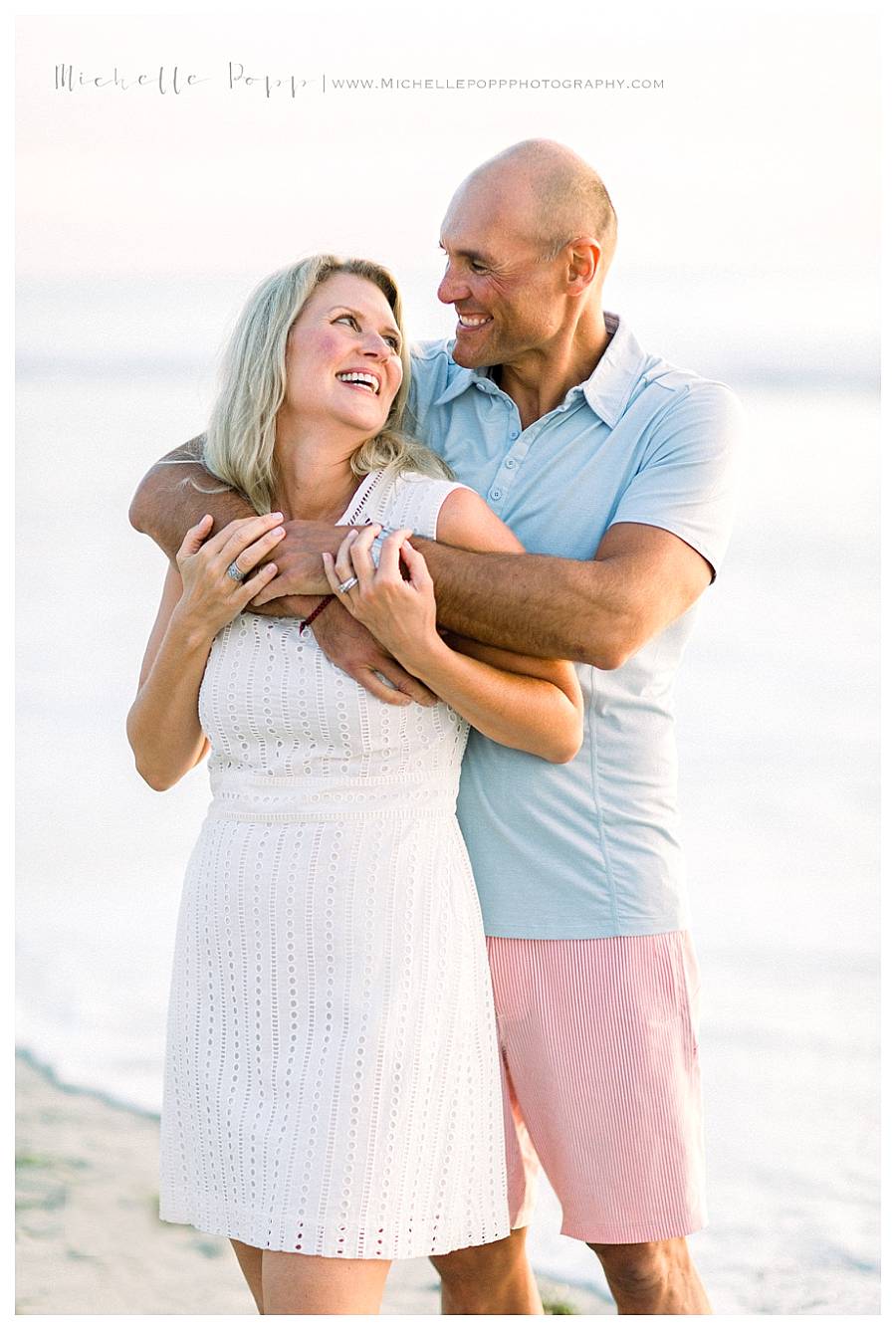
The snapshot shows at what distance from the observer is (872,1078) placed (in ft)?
21.6

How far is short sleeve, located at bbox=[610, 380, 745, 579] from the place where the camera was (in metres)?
2.04

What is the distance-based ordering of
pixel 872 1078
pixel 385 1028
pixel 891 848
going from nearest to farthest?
pixel 385 1028 < pixel 891 848 < pixel 872 1078

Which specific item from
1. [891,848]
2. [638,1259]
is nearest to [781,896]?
[891,848]

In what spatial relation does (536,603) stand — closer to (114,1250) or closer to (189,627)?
(189,627)

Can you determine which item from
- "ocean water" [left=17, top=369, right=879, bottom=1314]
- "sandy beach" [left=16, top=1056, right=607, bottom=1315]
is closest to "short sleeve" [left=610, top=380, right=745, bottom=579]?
"sandy beach" [left=16, top=1056, right=607, bottom=1315]

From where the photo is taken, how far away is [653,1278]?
7.09 feet

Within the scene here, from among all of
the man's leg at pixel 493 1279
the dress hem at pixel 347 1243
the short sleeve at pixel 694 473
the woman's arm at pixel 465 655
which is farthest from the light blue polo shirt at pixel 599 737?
the man's leg at pixel 493 1279

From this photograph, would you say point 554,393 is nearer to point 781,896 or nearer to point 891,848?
point 891,848

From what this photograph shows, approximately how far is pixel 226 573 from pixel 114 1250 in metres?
3.15

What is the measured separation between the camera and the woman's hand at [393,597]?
1.90m

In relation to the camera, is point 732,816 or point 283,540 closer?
point 283,540

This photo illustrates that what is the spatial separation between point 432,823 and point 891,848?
122 cm

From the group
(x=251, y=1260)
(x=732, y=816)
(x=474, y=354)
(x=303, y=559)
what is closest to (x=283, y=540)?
(x=303, y=559)

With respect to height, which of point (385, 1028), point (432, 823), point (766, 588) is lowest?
point (385, 1028)
